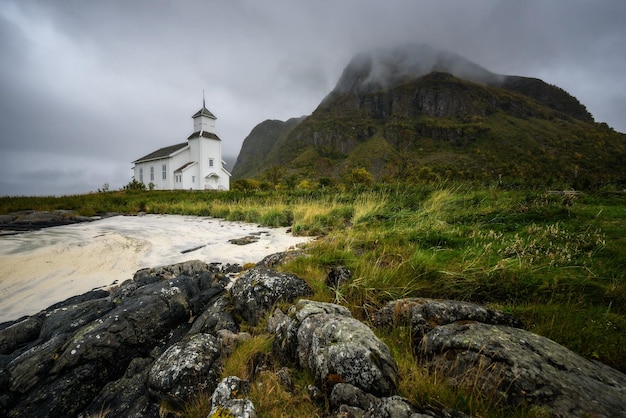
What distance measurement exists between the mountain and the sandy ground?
42.2 feet

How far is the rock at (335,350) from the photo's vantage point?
164cm

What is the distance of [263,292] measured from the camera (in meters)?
2.89

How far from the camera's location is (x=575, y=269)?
9.22 feet

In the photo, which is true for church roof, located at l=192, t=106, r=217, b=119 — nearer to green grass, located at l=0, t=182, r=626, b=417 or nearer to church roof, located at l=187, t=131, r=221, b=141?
church roof, located at l=187, t=131, r=221, b=141

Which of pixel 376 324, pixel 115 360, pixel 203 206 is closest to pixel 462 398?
pixel 376 324

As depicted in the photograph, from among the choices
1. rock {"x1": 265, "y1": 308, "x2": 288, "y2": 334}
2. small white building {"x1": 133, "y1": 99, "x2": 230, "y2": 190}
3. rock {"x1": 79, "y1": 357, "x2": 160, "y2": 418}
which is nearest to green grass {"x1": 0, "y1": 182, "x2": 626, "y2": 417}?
rock {"x1": 265, "y1": 308, "x2": 288, "y2": 334}

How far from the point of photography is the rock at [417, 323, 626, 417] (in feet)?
4.51

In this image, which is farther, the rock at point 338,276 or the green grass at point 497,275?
the rock at point 338,276

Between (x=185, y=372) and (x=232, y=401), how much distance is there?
64cm

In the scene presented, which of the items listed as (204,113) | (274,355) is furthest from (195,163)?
(274,355)

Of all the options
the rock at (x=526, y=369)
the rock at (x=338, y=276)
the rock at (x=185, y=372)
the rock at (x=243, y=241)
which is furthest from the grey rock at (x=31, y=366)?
the rock at (x=243, y=241)

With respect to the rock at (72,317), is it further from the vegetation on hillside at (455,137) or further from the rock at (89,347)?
the vegetation on hillside at (455,137)

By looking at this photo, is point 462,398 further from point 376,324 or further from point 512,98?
point 512,98

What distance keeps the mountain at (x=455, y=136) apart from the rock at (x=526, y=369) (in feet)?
38.5
